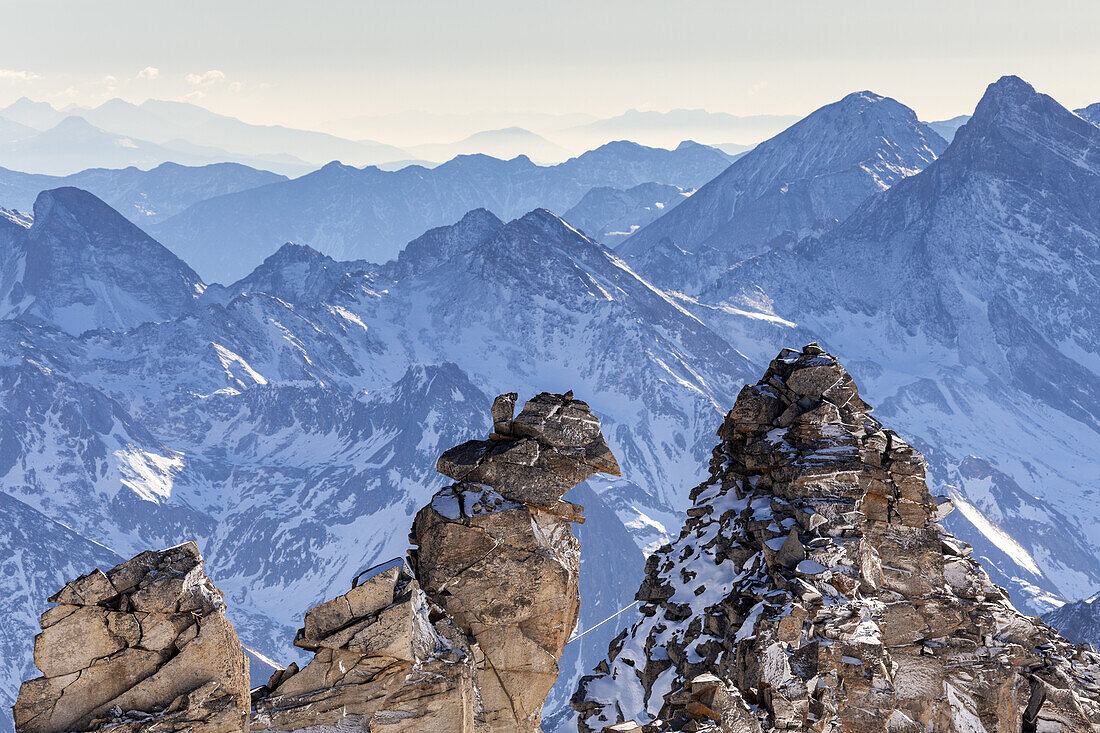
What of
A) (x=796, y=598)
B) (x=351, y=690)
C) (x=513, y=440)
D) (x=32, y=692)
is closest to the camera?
(x=32, y=692)

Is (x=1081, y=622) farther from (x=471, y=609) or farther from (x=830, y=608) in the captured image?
(x=471, y=609)

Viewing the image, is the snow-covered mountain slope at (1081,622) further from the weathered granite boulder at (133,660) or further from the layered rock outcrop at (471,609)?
the weathered granite boulder at (133,660)

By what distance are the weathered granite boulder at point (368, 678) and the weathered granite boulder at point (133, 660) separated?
5.92 feet

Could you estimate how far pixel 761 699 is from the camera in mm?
30562

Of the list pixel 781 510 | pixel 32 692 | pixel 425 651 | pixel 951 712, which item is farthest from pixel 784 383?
pixel 32 692

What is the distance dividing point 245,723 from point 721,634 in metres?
19.6

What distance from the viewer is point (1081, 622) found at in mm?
136875

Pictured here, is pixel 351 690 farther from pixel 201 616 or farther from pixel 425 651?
pixel 201 616

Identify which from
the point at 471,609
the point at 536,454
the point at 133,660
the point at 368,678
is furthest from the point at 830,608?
the point at 133,660

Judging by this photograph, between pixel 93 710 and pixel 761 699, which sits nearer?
pixel 93 710

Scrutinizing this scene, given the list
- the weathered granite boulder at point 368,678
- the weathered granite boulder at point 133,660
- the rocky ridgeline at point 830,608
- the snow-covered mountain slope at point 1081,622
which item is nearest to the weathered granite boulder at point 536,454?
the weathered granite boulder at point 368,678

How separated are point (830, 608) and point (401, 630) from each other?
1717 cm

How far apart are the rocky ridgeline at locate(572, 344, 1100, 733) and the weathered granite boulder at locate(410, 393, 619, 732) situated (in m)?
6.28

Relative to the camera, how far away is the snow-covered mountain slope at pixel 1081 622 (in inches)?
5197
